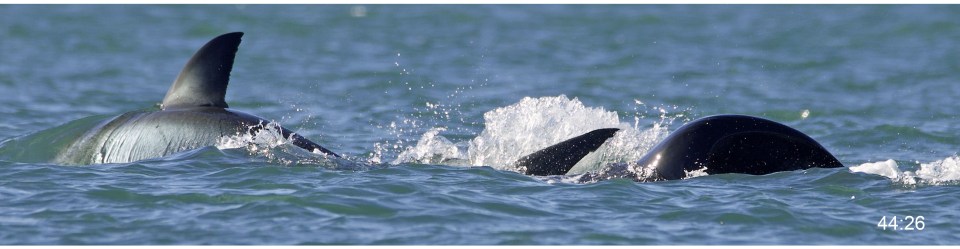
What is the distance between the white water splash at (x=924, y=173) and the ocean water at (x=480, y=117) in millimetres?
25

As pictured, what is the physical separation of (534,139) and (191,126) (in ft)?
9.54

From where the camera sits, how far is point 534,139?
11.7m

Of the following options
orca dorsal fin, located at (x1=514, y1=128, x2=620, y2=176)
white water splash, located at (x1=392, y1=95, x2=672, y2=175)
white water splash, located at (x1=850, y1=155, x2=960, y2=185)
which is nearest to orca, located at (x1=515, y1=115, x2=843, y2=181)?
orca dorsal fin, located at (x1=514, y1=128, x2=620, y2=176)

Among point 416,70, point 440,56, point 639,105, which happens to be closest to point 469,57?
point 440,56

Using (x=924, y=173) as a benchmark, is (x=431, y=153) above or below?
above

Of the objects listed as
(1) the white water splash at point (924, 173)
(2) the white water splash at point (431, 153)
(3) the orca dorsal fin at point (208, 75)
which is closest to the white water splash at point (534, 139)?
(2) the white water splash at point (431, 153)

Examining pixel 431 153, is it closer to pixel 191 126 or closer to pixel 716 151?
pixel 191 126

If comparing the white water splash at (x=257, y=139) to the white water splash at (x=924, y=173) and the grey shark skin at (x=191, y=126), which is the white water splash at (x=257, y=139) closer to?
the grey shark skin at (x=191, y=126)

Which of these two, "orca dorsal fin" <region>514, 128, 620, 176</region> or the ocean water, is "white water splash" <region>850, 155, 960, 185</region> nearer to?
the ocean water

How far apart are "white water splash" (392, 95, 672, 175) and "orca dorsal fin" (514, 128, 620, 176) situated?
1.96 feet

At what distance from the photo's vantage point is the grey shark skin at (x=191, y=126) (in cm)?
1038

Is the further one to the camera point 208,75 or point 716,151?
point 208,75

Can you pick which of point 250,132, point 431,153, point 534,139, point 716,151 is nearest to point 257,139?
point 250,132

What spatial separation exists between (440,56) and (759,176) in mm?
13486
